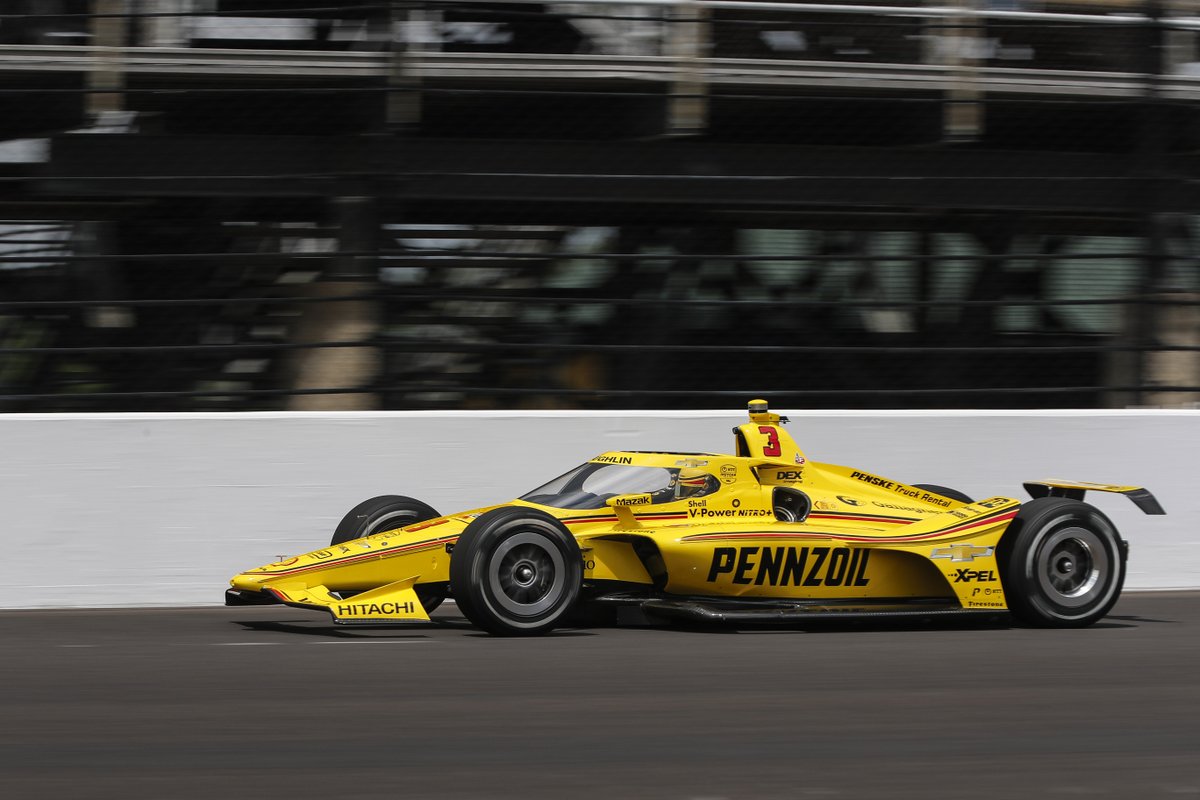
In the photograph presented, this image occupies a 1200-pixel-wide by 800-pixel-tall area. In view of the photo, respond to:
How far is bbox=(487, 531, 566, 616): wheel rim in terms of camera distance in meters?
7.79

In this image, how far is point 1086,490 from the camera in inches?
354

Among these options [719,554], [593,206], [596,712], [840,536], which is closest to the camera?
[596,712]

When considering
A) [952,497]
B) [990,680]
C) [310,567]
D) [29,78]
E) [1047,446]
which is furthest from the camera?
[29,78]

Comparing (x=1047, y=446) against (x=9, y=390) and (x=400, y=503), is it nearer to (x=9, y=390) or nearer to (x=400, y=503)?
(x=400, y=503)

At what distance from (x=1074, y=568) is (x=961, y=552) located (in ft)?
2.24

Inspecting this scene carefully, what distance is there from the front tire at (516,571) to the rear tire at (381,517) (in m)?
0.90

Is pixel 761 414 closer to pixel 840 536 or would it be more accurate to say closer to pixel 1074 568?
pixel 840 536

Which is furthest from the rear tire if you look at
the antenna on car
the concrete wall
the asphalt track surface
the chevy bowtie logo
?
the chevy bowtie logo

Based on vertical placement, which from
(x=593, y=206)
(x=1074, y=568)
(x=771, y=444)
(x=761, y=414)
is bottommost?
(x=1074, y=568)

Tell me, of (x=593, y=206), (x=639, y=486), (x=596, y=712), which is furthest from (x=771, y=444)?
(x=593, y=206)

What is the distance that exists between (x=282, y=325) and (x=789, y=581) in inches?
163

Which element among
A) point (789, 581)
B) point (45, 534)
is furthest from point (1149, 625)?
point (45, 534)

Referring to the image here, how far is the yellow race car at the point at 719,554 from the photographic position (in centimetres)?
789

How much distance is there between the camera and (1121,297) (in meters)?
11.2
